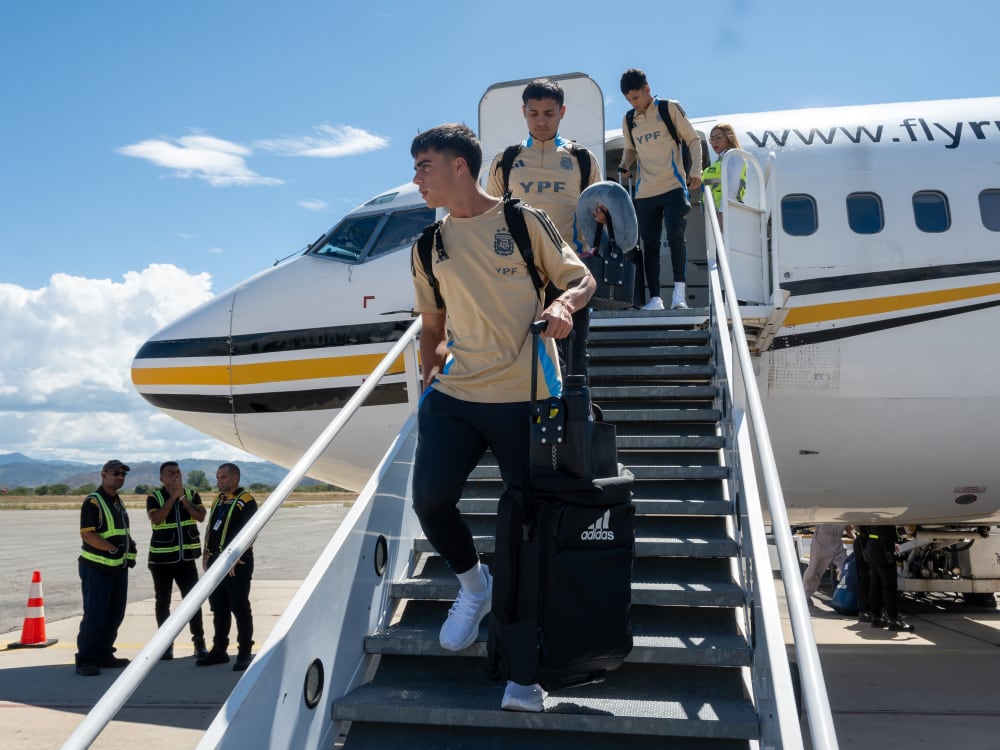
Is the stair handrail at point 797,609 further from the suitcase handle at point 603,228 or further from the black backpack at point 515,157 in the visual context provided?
the black backpack at point 515,157

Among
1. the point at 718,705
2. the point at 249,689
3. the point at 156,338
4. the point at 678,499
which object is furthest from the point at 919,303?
the point at 156,338

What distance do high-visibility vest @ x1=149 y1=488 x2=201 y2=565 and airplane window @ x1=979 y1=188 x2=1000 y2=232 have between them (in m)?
6.61

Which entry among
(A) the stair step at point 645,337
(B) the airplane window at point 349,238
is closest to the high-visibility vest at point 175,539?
(B) the airplane window at point 349,238

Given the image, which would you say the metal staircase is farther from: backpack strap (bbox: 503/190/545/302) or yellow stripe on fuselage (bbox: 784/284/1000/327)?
yellow stripe on fuselage (bbox: 784/284/1000/327)

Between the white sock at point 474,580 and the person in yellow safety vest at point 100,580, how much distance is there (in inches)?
203

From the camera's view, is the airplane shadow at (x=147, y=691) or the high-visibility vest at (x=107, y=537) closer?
the airplane shadow at (x=147, y=691)

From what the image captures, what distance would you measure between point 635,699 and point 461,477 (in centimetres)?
98

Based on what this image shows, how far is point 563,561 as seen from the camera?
2.62 metres

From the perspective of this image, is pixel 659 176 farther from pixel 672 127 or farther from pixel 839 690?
pixel 839 690

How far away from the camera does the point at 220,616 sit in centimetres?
736

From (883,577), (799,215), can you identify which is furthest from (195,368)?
(883,577)

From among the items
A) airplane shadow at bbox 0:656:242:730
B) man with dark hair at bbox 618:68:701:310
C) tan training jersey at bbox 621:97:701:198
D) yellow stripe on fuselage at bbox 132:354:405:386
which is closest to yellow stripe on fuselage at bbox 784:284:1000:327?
man with dark hair at bbox 618:68:701:310

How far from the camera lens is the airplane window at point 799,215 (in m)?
6.13

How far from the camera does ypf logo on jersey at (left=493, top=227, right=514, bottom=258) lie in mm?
2984
